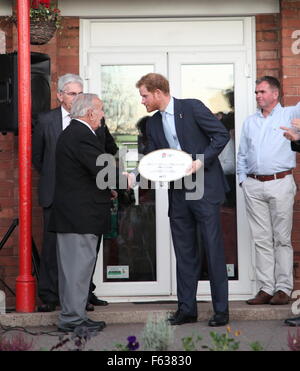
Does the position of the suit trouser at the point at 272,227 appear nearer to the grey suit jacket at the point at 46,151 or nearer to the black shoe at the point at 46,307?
the grey suit jacket at the point at 46,151

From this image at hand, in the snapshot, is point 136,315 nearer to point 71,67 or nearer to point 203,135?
point 203,135

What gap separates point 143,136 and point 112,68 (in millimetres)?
727

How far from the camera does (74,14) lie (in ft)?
25.8

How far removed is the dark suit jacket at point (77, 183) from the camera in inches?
244

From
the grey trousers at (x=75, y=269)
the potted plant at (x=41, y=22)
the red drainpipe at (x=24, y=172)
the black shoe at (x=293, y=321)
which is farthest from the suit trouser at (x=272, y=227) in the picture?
the potted plant at (x=41, y=22)

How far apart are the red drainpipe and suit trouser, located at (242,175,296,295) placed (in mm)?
1950

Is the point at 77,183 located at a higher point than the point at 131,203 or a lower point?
higher

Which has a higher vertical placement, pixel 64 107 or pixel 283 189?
pixel 64 107

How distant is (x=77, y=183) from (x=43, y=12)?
72.6 inches

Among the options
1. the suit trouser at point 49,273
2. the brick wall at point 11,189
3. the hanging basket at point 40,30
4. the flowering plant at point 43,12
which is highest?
the flowering plant at point 43,12

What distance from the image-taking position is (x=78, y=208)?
20.4 feet

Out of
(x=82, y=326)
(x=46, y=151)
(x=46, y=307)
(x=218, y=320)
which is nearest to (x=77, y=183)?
(x=46, y=151)

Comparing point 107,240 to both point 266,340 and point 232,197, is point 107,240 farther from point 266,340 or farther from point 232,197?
point 266,340
